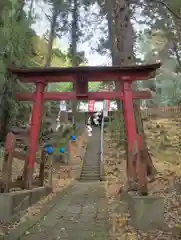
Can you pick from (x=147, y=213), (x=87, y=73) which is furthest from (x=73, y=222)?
(x=87, y=73)

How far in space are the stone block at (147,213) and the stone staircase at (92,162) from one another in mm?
10378

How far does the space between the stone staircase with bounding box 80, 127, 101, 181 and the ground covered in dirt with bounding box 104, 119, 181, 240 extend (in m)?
0.60

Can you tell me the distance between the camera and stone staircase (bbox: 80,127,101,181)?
17016 millimetres

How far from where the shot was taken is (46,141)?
2034 cm

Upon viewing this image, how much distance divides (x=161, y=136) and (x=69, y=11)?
11.5m

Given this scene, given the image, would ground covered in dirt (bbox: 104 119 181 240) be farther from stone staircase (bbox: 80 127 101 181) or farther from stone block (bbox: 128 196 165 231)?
stone staircase (bbox: 80 127 101 181)

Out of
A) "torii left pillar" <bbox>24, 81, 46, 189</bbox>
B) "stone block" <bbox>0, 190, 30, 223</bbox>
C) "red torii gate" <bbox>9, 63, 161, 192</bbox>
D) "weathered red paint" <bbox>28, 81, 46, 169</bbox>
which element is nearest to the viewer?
"stone block" <bbox>0, 190, 30, 223</bbox>

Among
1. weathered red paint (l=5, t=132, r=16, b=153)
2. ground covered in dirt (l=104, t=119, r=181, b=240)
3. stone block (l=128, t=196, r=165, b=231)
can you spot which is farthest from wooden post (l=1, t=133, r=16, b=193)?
stone block (l=128, t=196, r=165, b=231)

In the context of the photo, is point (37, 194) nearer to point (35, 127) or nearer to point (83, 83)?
point (35, 127)

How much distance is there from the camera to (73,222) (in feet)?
22.5

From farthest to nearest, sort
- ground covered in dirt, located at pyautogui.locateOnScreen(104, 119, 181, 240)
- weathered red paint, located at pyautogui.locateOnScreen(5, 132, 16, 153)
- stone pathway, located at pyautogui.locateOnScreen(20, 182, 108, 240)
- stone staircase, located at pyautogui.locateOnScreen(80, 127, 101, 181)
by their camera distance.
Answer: stone staircase, located at pyautogui.locateOnScreen(80, 127, 101, 181)
weathered red paint, located at pyautogui.locateOnScreen(5, 132, 16, 153)
ground covered in dirt, located at pyautogui.locateOnScreen(104, 119, 181, 240)
stone pathway, located at pyautogui.locateOnScreen(20, 182, 108, 240)

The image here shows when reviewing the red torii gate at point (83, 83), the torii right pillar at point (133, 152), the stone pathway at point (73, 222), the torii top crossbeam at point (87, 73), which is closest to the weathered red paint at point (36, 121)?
the red torii gate at point (83, 83)

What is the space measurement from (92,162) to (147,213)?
1306 cm

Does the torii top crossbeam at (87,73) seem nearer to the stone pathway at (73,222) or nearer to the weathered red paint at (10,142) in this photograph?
the weathered red paint at (10,142)
